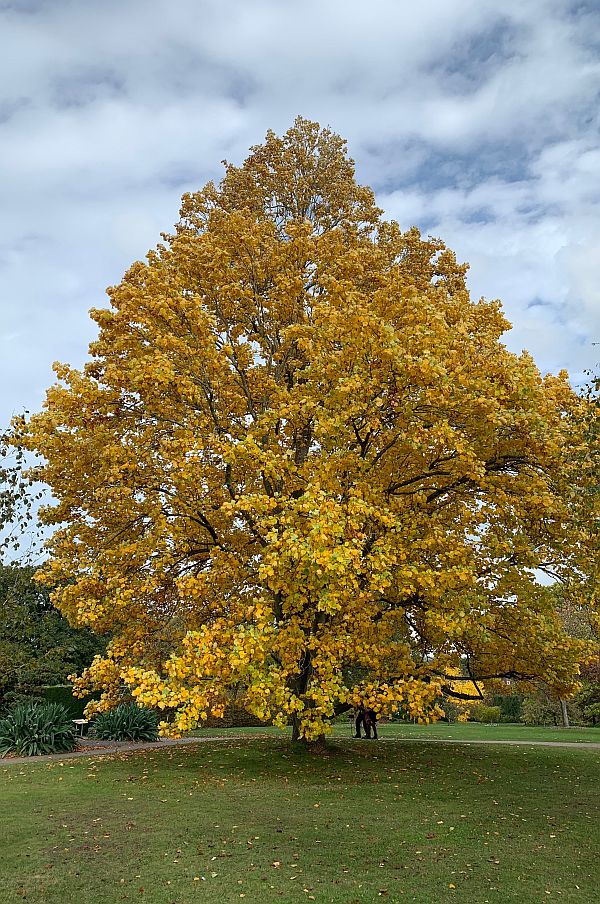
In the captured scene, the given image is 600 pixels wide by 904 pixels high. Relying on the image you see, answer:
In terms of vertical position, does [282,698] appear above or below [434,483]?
below

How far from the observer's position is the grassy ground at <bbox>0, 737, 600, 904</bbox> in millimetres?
5676

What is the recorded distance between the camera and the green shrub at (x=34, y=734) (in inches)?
586

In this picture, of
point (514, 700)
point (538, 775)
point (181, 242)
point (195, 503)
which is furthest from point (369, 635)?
point (514, 700)

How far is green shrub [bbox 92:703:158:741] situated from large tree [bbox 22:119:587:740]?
661 cm

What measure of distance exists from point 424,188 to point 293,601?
27.2 ft

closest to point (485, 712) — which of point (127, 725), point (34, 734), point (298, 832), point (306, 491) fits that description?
point (127, 725)

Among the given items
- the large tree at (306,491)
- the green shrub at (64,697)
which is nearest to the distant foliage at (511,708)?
the green shrub at (64,697)

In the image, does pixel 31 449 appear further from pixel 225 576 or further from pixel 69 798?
pixel 69 798

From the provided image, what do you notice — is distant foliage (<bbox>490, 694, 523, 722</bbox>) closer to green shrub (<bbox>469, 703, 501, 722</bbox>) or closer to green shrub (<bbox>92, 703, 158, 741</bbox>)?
green shrub (<bbox>469, 703, 501, 722</bbox>)

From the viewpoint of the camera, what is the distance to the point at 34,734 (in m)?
15.1

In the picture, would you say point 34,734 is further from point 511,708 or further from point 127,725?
point 511,708

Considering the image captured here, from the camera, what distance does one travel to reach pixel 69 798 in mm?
9352

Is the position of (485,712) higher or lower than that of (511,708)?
lower

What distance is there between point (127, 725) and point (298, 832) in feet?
38.2
